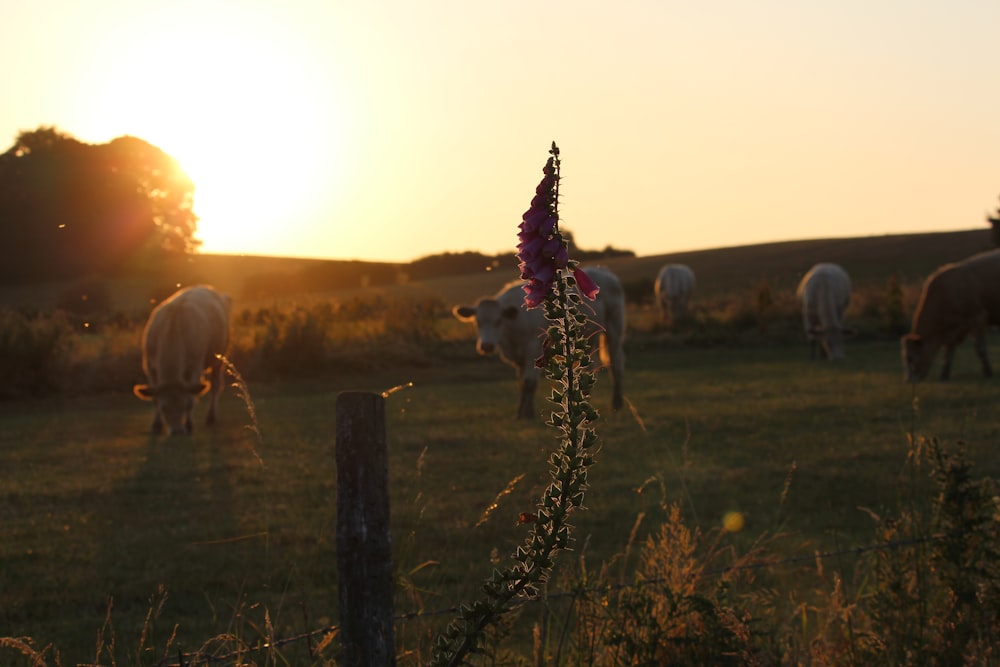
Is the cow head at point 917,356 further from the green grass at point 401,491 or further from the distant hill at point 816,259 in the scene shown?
the distant hill at point 816,259

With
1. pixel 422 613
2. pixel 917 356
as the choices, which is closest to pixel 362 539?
pixel 422 613

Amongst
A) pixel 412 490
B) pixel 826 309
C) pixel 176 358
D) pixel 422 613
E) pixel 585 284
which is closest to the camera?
pixel 585 284

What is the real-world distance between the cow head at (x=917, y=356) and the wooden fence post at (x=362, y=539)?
16051 millimetres

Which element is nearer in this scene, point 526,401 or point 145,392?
point 145,392

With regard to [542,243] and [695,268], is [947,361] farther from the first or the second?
[695,268]

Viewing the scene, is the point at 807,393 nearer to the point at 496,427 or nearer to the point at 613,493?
the point at 496,427

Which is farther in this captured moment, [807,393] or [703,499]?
[807,393]

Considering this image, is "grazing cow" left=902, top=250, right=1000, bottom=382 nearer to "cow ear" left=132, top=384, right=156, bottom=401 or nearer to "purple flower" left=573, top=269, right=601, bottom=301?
"cow ear" left=132, top=384, right=156, bottom=401

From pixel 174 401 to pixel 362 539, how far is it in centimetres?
1119

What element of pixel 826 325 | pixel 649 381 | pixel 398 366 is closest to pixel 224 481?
pixel 649 381

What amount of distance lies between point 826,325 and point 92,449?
17.6 metres

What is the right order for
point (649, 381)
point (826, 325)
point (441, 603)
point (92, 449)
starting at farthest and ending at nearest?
1. point (826, 325)
2. point (649, 381)
3. point (92, 449)
4. point (441, 603)

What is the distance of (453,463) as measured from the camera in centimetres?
1052

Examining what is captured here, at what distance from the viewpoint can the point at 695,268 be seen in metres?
70.1
